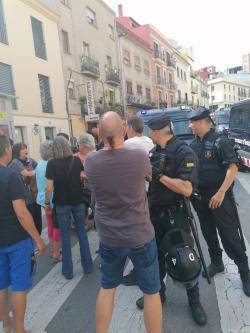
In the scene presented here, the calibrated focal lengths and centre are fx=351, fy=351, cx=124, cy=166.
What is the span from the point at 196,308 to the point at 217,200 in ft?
3.41

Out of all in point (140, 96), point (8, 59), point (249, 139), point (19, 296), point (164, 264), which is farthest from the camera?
point (140, 96)

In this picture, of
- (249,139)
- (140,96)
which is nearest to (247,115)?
(249,139)

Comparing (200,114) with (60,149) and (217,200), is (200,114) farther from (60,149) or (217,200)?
(60,149)

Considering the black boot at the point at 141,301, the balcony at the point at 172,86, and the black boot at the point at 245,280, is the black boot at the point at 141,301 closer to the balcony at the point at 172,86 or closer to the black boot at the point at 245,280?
the black boot at the point at 245,280

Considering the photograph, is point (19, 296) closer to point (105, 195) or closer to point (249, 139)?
point (105, 195)

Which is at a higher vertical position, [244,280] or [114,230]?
[114,230]

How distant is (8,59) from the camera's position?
15.4 meters

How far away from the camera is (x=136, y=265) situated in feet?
8.38

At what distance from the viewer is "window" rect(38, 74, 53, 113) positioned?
59.7 ft

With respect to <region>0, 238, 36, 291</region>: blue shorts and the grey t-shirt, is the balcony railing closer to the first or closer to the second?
<region>0, 238, 36, 291</region>: blue shorts

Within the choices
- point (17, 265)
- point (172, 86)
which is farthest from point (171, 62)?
point (17, 265)

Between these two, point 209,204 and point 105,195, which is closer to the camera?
point 105,195

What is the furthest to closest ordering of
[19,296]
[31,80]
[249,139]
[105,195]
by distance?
1. [31,80]
2. [249,139]
3. [19,296]
4. [105,195]

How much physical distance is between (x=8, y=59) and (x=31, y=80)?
5.98 ft
